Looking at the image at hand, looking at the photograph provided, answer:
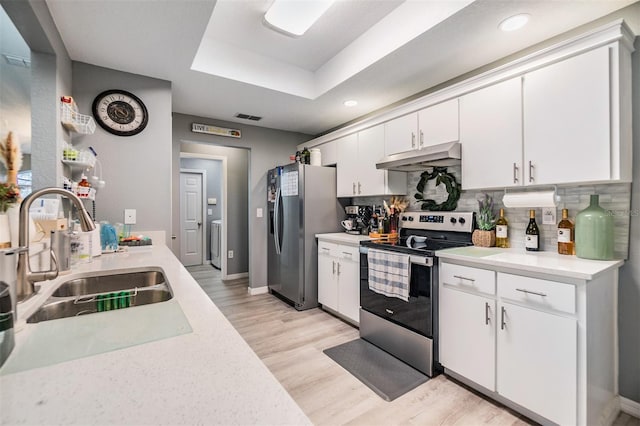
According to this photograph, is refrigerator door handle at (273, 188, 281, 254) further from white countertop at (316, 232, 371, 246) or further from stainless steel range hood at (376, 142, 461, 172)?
stainless steel range hood at (376, 142, 461, 172)

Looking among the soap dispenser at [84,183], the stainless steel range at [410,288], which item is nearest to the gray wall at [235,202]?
the soap dispenser at [84,183]

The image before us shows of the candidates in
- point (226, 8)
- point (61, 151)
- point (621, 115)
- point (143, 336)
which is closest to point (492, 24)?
point (621, 115)

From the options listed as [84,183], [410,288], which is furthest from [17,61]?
[410,288]

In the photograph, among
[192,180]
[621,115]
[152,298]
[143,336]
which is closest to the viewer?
[143,336]

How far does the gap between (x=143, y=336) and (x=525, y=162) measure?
7.33 ft

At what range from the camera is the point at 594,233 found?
1688 millimetres

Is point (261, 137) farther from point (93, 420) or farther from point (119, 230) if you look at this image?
point (93, 420)

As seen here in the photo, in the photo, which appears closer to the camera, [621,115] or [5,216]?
[5,216]

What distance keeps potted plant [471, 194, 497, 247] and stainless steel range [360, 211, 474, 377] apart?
0.32 feet

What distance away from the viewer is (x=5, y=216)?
1039 millimetres

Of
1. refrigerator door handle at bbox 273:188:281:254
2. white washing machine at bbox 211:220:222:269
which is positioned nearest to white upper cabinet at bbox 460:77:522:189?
refrigerator door handle at bbox 273:188:281:254

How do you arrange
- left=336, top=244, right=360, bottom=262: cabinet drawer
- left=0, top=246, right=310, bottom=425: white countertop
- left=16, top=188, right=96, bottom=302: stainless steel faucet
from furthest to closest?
left=336, top=244, right=360, bottom=262: cabinet drawer → left=16, top=188, right=96, bottom=302: stainless steel faucet → left=0, top=246, right=310, bottom=425: white countertop

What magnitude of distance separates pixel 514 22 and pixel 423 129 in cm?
91

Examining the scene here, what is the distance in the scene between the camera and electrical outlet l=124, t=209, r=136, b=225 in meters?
2.44
